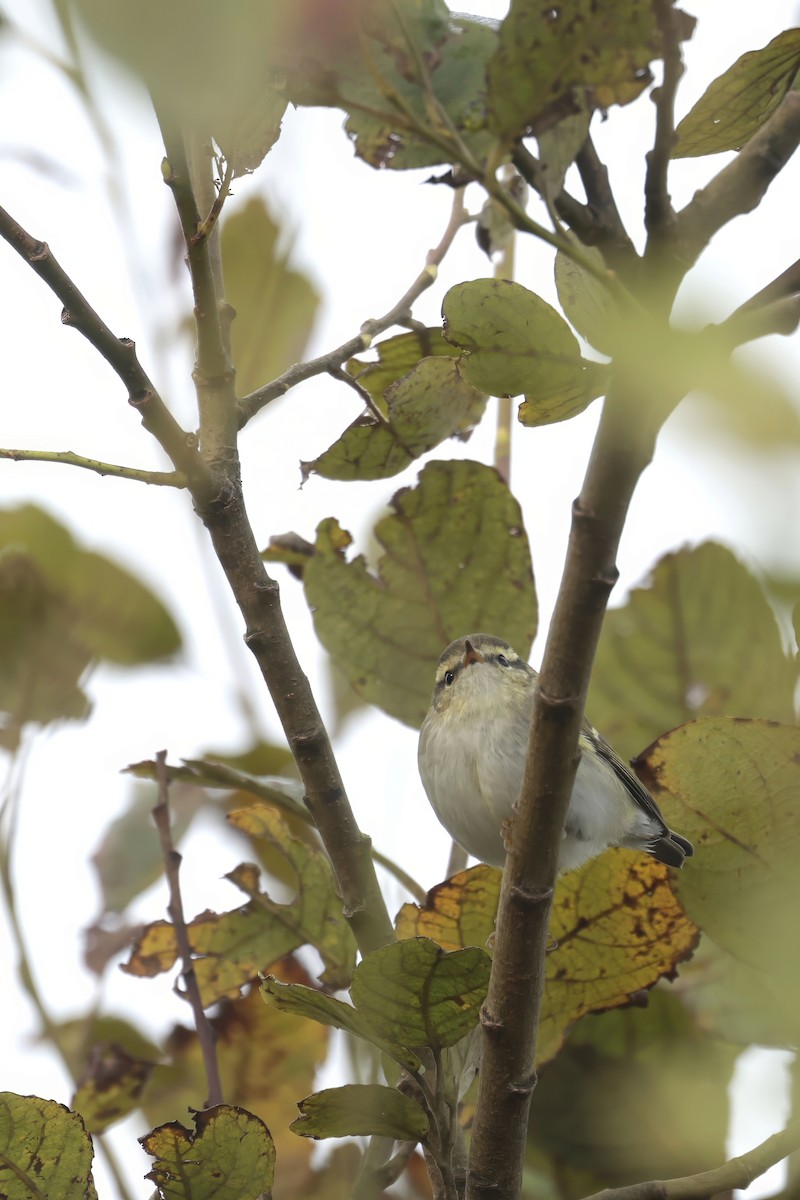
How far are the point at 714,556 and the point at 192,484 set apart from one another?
3.05 ft

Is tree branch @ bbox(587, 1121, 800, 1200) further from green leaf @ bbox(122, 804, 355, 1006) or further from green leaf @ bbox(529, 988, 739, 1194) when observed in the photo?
green leaf @ bbox(122, 804, 355, 1006)

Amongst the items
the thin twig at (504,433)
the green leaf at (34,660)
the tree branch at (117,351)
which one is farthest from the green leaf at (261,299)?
the tree branch at (117,351)

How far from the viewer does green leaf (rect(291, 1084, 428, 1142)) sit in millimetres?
1098

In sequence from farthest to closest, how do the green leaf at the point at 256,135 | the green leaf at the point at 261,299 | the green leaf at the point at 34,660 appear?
the green leaf at the point at 261,299 → the green leaf at the point at 34,660 → the green leaf at the point at 256,135

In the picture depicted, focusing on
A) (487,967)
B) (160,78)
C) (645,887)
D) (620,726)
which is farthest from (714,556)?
(160,78)

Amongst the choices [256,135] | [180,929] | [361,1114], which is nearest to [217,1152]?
[361,1114]

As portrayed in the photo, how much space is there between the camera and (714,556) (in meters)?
1.79

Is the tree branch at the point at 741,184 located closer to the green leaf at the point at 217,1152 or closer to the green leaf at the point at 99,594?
the green leaf at the point at 217,1152

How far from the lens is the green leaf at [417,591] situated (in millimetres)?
1673

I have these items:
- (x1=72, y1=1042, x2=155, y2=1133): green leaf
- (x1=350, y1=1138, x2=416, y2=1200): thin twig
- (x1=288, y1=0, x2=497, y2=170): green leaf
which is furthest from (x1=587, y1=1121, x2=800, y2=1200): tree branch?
(x1=288, y1=0, x2=497, y2=170): green leaf

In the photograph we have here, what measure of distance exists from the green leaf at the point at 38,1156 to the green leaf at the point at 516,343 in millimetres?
766

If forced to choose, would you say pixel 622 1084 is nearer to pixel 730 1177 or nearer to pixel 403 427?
pixel 730 1177

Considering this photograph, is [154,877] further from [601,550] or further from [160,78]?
[160,78]

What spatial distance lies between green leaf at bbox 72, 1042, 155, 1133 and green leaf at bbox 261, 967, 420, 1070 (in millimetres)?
534
